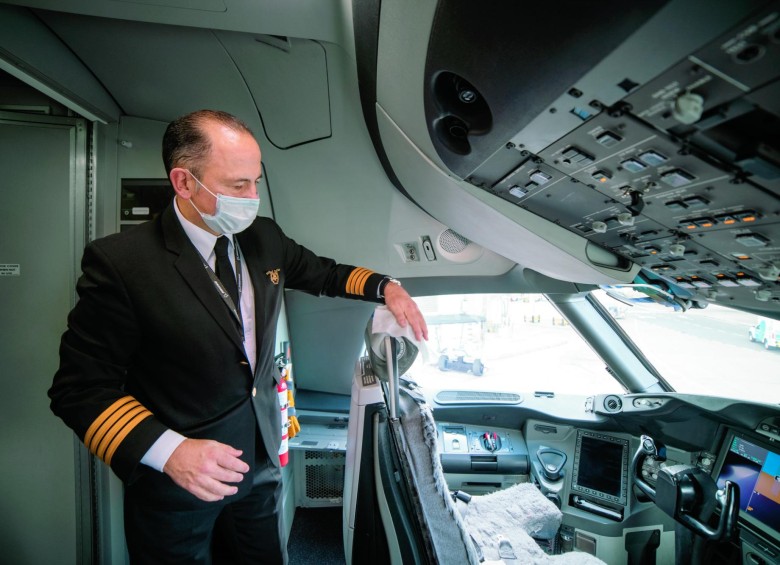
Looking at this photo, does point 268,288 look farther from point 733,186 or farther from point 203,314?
point 733,186

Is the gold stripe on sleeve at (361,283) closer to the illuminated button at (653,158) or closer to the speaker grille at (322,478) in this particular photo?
the illuminated button at (653,158)

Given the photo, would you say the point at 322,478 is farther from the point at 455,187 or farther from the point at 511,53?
the point at 511,53

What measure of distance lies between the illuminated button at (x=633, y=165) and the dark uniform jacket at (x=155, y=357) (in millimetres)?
1213

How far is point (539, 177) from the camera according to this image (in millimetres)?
1183

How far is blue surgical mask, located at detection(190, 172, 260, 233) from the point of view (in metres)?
1.20

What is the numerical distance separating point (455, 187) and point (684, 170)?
78 cm

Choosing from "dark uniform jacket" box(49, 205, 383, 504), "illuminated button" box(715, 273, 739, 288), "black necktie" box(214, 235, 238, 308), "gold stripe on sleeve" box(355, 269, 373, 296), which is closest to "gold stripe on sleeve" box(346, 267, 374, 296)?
"gold stripe on sleeve" box(355, 269, 373, 296)

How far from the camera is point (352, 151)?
1.95 m

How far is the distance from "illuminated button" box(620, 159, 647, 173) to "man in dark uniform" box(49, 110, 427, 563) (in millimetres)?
754

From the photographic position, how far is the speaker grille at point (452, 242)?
7.65ft

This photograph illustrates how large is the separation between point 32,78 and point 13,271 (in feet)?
2.89

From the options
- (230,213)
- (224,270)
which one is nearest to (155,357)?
(224,270)

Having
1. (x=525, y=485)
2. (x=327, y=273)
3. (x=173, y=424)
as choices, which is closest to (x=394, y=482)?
(x=173, y=424)

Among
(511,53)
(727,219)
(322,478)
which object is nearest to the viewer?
(511,53)
